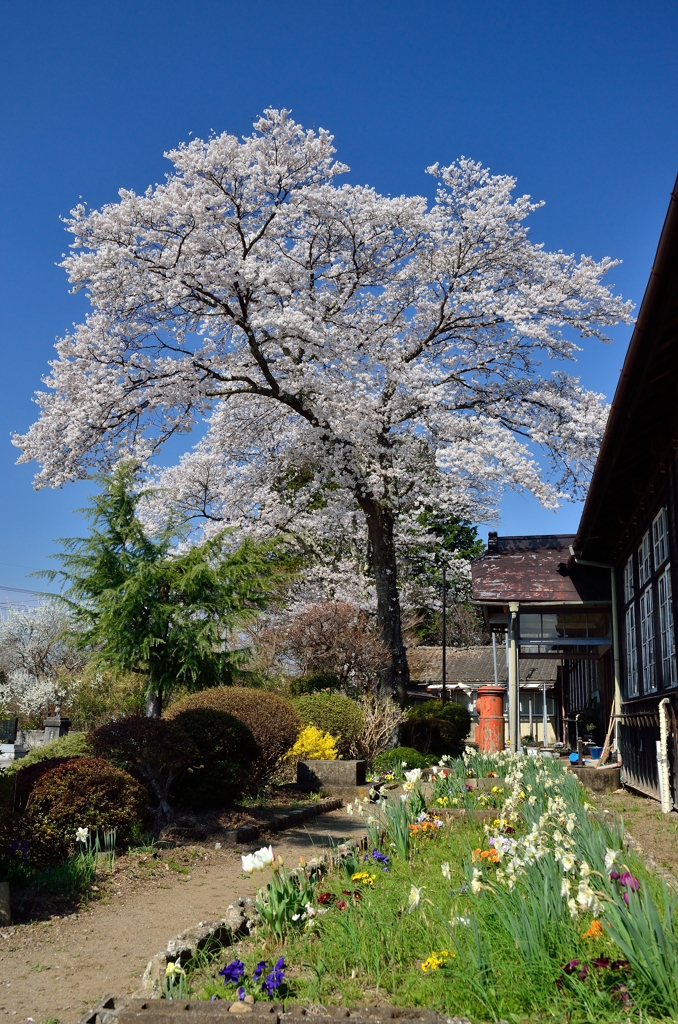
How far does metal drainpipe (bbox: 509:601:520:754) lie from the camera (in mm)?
12805

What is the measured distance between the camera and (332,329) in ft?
54.3

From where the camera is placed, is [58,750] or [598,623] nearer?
[58,750]

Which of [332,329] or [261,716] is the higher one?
[332,329]

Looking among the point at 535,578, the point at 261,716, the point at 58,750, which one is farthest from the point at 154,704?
the point at 535,578

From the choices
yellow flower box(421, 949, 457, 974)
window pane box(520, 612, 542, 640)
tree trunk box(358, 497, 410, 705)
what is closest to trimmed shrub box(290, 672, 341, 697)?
tree trunk box(358, 497, 410, 705)

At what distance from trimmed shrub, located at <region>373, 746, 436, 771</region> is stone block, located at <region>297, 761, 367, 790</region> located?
2.29 meters

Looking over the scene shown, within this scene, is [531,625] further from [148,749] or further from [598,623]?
[148,749]

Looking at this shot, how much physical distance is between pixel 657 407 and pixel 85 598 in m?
7.05

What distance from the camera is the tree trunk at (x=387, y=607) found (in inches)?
705

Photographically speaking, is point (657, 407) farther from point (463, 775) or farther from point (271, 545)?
point (271, 545)

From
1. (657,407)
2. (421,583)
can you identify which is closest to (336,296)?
(657,407)

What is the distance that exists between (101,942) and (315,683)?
13.4m

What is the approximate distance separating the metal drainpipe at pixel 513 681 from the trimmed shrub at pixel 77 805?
6634 mm

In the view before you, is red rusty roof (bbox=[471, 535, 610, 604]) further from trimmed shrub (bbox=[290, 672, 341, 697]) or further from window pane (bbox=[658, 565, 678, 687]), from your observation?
trimmed shrub (bbox=[290, 672, 341, 697])
